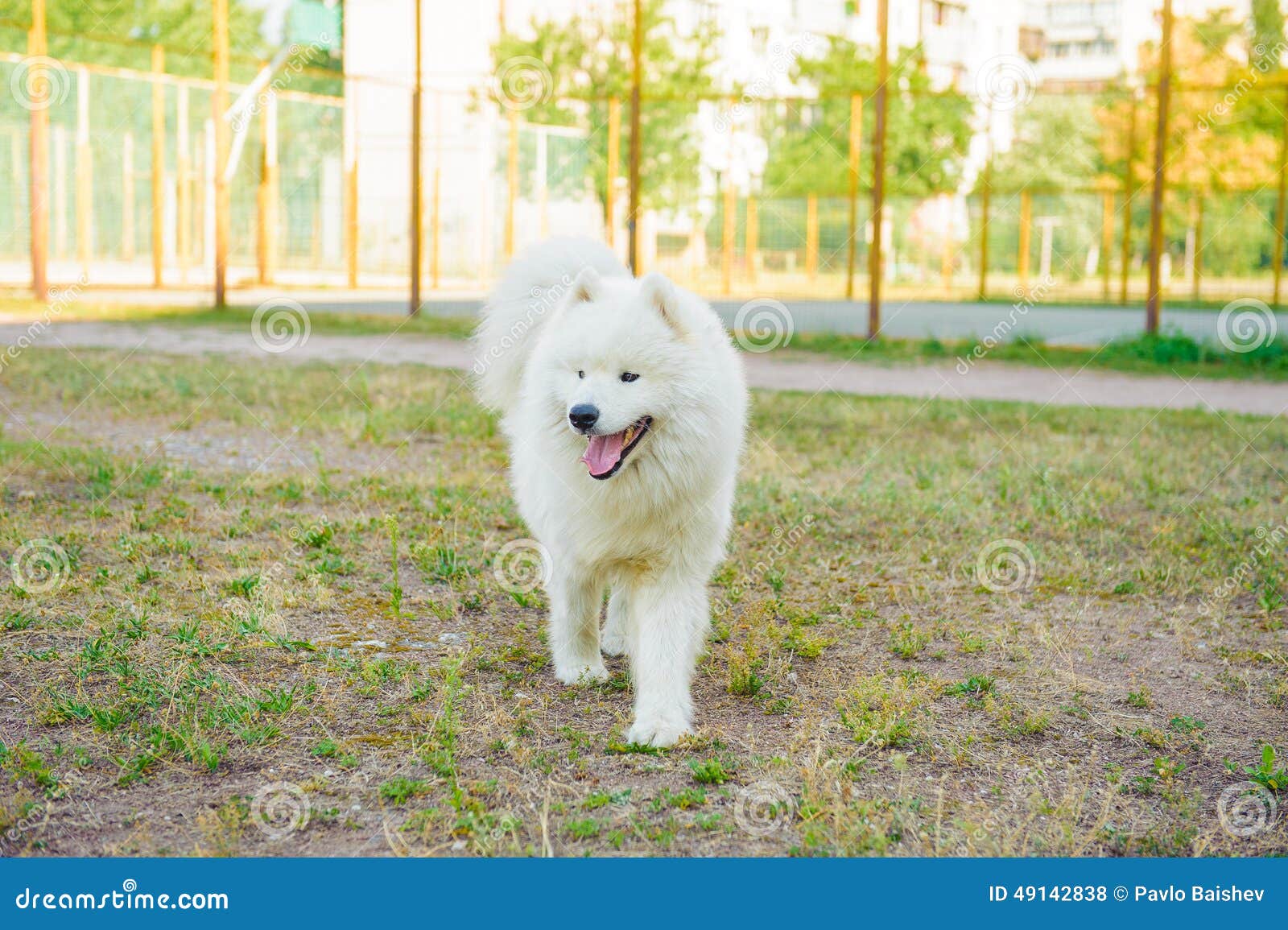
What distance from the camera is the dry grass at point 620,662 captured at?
3123mm

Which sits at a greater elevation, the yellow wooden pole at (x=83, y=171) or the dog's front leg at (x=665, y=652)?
the yellow wooden pole at (x=83, y=171)

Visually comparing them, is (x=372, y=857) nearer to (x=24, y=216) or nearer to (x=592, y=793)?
(x=592, y=793)

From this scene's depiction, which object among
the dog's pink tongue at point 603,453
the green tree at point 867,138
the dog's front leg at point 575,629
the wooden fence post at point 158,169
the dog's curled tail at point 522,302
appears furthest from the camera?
the green tree at point 867,138

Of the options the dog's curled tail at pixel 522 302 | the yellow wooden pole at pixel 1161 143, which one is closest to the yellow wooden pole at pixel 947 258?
the yellow wooden pole at pixel 1161 143

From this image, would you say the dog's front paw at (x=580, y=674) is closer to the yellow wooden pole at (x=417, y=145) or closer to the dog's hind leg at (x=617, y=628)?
the dog's hind leg at (x=617, y=628)

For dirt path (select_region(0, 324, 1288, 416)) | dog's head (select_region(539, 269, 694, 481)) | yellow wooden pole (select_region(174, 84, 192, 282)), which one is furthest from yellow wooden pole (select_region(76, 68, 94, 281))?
dog's head (select_region(539, 269, 694, 481))

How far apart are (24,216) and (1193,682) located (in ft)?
64.5

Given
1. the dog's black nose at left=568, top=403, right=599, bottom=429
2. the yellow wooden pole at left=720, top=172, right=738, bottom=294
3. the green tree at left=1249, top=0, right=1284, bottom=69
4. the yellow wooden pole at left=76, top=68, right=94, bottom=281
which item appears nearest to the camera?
the dog's black nose at left=568, top=403, right=599, bottom=429

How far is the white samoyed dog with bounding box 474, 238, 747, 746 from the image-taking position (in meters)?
3.70

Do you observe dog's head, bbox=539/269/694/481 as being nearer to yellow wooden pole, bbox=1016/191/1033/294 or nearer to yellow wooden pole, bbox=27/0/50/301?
yellow wooden pole, bbox=27/0/50/301

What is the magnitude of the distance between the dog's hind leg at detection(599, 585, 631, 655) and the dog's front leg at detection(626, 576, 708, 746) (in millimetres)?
550

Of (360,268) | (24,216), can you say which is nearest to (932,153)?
(360,268)

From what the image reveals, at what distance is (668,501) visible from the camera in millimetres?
3826

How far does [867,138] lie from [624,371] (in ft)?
83.3
